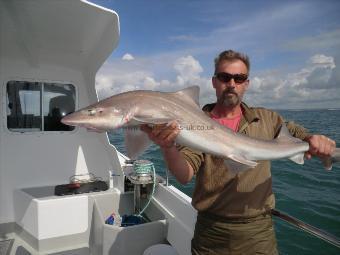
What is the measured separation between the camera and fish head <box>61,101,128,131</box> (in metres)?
2.36

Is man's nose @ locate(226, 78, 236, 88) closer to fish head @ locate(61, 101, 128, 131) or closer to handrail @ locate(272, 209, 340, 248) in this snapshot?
fish head @ locate(61, 101, 128, 131)

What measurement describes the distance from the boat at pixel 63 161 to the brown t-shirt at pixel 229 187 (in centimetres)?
166

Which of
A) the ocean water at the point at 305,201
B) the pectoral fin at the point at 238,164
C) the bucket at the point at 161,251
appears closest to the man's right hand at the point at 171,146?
the pectoral fin at the point at 238,164

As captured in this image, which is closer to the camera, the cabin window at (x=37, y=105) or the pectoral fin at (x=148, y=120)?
the pectoral fin at (x=148, y=120)

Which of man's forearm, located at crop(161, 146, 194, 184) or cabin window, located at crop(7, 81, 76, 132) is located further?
cabin window, located at crop(7, 81, 76, 132)

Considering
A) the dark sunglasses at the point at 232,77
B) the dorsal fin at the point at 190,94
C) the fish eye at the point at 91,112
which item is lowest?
the fish eye at the point at 91,112

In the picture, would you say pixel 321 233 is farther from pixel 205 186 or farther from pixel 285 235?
pixel 285 235

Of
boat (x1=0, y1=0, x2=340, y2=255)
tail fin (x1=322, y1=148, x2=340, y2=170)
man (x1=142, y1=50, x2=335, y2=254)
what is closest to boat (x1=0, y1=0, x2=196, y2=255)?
boat (x1=0, y1=0, x2=340, y2=255)

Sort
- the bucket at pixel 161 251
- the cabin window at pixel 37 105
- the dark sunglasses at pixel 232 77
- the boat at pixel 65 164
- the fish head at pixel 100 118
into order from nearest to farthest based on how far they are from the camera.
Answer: the fish head at pixel 100 118, the dark sunglasses at pixel 232 77, the bucket at pixel 161 251, the boat at pixel 65 164, the cabin window at pixel 37 105

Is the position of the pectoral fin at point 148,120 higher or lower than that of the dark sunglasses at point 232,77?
lower

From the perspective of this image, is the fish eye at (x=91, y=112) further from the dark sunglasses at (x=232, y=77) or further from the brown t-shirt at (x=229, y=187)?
the dark sunglasses at (x=232, y=77)

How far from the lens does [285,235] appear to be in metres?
7.41

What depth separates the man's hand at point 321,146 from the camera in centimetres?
284

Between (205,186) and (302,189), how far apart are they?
9.92 meters
